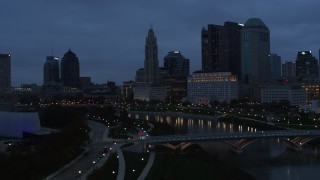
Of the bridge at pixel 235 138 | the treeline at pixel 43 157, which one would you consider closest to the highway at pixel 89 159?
the treeline at pixel 43 157

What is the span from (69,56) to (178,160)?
127390 millimetres

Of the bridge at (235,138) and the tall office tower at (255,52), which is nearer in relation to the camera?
the bridge at (235,138)

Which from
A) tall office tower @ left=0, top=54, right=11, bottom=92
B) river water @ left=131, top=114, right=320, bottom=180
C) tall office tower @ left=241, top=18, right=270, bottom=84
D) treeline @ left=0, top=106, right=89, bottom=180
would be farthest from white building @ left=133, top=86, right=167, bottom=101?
treeline @ left=0, top=106, right=89, bottom=180

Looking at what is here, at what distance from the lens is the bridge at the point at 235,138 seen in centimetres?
3244

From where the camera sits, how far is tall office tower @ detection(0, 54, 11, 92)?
125 m

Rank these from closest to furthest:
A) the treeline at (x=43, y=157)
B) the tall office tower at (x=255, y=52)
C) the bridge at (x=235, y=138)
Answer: the treeline at (x=43, y=157)
the bridge at (x=235, y=138)
the tall office tower at (x=255, y=52)

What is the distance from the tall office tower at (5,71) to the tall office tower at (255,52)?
2403 inches

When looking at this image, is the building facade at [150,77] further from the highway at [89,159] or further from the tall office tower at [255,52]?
the highway at [89,159]

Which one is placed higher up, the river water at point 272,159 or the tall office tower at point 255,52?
the tall office tower at point 255,52

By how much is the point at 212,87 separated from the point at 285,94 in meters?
20.3

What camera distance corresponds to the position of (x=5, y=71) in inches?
5007

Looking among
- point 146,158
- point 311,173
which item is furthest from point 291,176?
point 146,158

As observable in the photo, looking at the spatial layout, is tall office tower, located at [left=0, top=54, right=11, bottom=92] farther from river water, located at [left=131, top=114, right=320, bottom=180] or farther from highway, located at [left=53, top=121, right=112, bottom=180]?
river water, located at [left=131, top=114, right=320, bottom=180]

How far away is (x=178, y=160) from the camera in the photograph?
91.6ft
